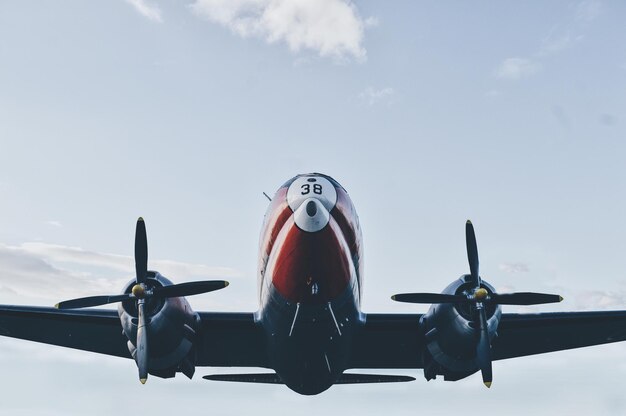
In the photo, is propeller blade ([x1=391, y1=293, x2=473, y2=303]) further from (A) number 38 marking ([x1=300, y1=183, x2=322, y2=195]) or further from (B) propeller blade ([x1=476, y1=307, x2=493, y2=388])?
(A) number 38 marking ([x1=300, y1=183, x2=322, y2=195])

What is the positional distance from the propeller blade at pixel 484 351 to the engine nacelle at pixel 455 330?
0.36 m

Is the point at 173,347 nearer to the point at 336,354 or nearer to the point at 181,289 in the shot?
the point at 181,289

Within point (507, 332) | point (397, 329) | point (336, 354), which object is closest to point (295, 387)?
point (336, 354)

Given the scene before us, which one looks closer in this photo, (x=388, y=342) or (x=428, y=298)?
(x=428, y=298)

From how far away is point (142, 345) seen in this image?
1425 cm

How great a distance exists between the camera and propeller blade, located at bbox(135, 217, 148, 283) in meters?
14.8

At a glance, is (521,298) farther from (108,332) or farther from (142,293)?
(108,332)

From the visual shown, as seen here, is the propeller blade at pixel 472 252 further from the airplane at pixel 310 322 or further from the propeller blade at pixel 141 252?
the propeller blade at pixel 141 252

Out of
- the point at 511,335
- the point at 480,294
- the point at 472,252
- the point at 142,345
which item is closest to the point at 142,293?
the point at 142,345

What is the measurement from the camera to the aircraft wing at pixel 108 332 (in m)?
16.6

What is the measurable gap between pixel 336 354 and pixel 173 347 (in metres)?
4.51

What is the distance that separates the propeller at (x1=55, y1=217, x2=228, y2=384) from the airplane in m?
0.03

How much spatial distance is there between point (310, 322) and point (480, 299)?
4540mm

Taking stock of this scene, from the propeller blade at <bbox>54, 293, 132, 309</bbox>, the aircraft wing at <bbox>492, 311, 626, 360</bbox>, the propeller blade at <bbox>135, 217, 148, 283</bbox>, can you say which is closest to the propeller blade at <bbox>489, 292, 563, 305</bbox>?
the aircraft wing at <bbox>492, 311, 626, 360</bbox>
